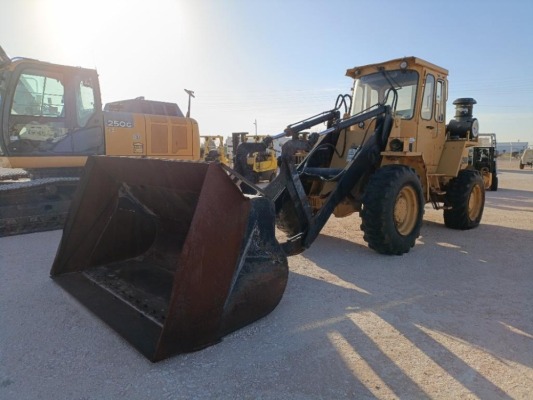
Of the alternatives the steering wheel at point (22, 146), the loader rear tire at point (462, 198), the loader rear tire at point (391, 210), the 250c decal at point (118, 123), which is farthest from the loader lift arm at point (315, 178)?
the steering wheel at point (22, 146)

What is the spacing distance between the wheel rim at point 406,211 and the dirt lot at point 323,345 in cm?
87

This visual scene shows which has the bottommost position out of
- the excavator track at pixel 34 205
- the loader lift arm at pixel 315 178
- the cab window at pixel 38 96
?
the excavator track at pixel 34 205

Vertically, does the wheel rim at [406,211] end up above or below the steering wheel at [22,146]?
below

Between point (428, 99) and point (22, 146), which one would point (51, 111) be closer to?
point (22, 146)

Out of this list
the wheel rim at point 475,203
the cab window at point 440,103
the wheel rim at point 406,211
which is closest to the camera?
the wheel rim at point 406,211

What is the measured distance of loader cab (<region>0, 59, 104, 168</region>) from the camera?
6.71 metres

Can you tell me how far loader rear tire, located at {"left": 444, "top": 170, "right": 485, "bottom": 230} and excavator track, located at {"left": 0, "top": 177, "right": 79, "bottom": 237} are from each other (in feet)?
21.9

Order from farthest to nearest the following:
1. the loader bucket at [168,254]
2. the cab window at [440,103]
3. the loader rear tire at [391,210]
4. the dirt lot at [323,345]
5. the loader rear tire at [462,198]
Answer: the loader rear tire at [462,198], the cab window at [440,103], the loader rear tire at [391,210], the loader bucket at [168,254], the dirt lot at [323,345]

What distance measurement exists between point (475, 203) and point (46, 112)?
26.5 feet

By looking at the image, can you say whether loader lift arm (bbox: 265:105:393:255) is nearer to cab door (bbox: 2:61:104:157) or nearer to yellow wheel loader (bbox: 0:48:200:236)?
yellow wheel loader (bbox: 0:48:200:236)

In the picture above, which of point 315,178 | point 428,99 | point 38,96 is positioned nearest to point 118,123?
point 38,96

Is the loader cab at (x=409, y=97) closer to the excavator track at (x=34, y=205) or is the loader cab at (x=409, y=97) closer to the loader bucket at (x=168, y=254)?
the loader bucket at (x=168, y=254)

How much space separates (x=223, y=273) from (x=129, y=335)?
83 centimetres

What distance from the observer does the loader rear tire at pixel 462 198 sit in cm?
699
